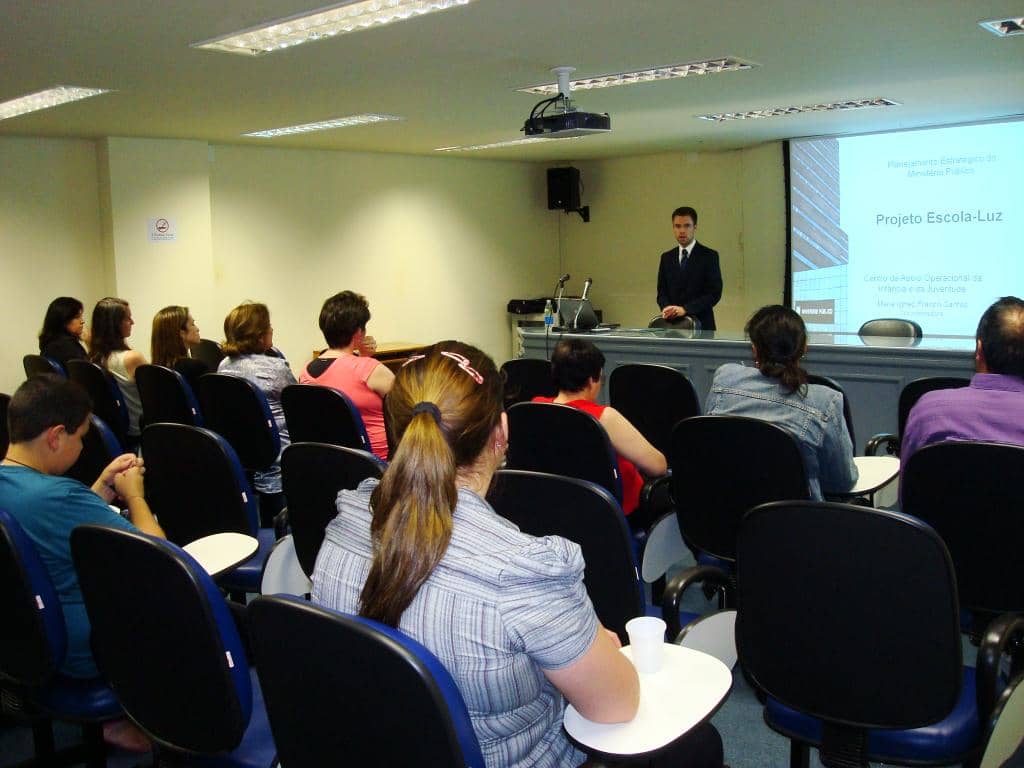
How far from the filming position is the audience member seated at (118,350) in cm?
516

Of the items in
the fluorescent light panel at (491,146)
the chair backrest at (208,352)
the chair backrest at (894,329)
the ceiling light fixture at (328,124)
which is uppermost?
the fluorescent light panel at (491,146)

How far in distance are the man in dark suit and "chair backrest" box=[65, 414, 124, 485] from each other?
4700mm

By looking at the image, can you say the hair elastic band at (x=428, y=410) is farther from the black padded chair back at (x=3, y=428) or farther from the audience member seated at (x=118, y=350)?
the audience member seated at (x=118, y=350)

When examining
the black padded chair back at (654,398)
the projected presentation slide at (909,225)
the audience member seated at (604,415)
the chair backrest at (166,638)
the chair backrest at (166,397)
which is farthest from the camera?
the projected presentation slide at (909,225)

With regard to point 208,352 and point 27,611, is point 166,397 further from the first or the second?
point 27,611

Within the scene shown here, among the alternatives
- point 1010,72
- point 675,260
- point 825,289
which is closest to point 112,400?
point 675,260

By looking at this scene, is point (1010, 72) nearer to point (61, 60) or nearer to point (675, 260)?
point (675, 260)

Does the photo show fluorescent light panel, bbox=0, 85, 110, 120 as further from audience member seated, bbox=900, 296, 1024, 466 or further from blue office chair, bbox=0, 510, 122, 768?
audience member seated, bbox=900, 296, 1024, 466

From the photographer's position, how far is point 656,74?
17.1ft

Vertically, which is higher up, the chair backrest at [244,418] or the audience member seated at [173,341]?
the audience member seated at [173,341]

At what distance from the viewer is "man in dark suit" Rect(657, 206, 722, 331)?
23.3 feet

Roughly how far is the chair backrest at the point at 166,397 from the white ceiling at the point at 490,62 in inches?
57.6

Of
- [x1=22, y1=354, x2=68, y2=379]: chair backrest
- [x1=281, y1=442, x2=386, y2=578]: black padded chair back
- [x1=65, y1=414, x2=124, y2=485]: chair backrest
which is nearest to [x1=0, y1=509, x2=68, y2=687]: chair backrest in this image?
[x1=281, y1=442, x2=386, y2=578]: black padded chair back

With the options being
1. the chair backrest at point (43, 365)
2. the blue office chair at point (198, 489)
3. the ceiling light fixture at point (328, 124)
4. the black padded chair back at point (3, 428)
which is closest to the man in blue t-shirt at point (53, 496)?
the blue office chair at point (198, 489)
